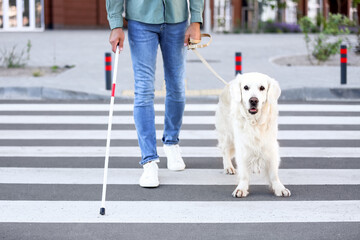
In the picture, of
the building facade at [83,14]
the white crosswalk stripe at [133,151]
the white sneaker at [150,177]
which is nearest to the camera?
the white sneaker at [150,177]

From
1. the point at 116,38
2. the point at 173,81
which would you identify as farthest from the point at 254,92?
the point at 116,38

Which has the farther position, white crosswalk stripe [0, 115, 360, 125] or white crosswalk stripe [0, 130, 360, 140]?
white crosswalk stripe [0, 115, 360, 125]

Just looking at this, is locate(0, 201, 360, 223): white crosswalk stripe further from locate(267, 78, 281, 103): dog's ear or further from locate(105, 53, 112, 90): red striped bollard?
locate(105, 53, 112, 90): red striped bollard

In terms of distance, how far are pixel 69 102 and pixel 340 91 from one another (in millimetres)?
4665

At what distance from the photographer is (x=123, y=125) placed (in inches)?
349

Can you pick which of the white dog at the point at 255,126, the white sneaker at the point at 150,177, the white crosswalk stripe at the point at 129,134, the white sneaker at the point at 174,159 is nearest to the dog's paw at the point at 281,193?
the white dog at the point at 255,126

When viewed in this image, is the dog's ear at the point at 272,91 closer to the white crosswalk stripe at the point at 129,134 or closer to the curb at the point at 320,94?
the white crosswalk stripe at the point at 129,134

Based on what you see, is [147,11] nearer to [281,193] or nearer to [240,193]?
[240,193]

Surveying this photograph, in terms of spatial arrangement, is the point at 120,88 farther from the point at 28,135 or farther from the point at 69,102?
the point at 28,135

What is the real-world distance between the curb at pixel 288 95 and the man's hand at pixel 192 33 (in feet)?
19.7

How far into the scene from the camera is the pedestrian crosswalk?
4551 millimetres

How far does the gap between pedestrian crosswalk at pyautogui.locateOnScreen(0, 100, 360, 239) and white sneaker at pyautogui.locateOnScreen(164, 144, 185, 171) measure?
84mm

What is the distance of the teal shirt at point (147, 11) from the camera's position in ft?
17.9

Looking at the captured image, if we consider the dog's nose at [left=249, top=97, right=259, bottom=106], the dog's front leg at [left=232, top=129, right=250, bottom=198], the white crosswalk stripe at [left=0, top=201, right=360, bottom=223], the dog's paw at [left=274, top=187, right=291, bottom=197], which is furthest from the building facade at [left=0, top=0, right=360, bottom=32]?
the white crosswalk stripe at [left=0, top=201, right=360, bottom=223]
